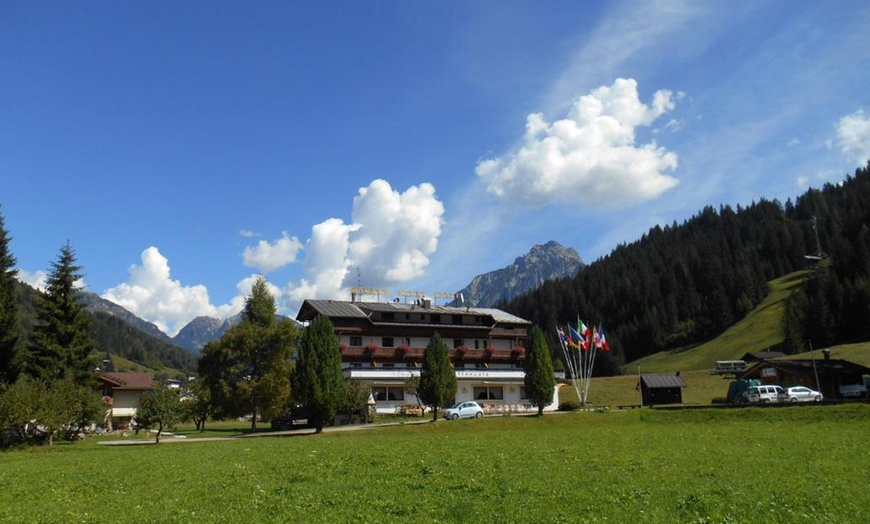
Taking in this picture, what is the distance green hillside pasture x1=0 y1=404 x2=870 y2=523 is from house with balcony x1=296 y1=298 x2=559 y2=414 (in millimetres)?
41199

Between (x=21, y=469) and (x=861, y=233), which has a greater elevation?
(x=861, y=233)

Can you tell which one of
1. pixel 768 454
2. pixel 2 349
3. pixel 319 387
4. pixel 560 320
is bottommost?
pixel 768 454

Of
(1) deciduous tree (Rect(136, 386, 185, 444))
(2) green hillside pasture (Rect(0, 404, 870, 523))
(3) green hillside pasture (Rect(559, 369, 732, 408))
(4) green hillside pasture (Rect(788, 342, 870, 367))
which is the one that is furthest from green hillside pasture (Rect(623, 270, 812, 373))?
(1) deciduous tree (Rect(136, 386, 185, 444))

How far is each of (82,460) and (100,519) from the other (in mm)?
17264

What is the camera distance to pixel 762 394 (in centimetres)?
5991

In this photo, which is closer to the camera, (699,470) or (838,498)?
(838,498)

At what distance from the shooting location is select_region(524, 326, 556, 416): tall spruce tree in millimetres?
57312

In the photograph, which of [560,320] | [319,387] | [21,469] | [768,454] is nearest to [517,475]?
[768,454]

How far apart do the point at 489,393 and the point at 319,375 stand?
1291 inches

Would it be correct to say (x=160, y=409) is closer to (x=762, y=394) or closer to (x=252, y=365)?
(x=252, y=365)

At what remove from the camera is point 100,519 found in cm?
1461

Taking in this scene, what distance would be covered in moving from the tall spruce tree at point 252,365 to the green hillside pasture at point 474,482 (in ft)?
89.4

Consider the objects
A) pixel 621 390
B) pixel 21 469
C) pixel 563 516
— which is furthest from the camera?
pixel 621 390

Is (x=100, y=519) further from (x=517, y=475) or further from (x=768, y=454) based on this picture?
(x=768, y=454)
